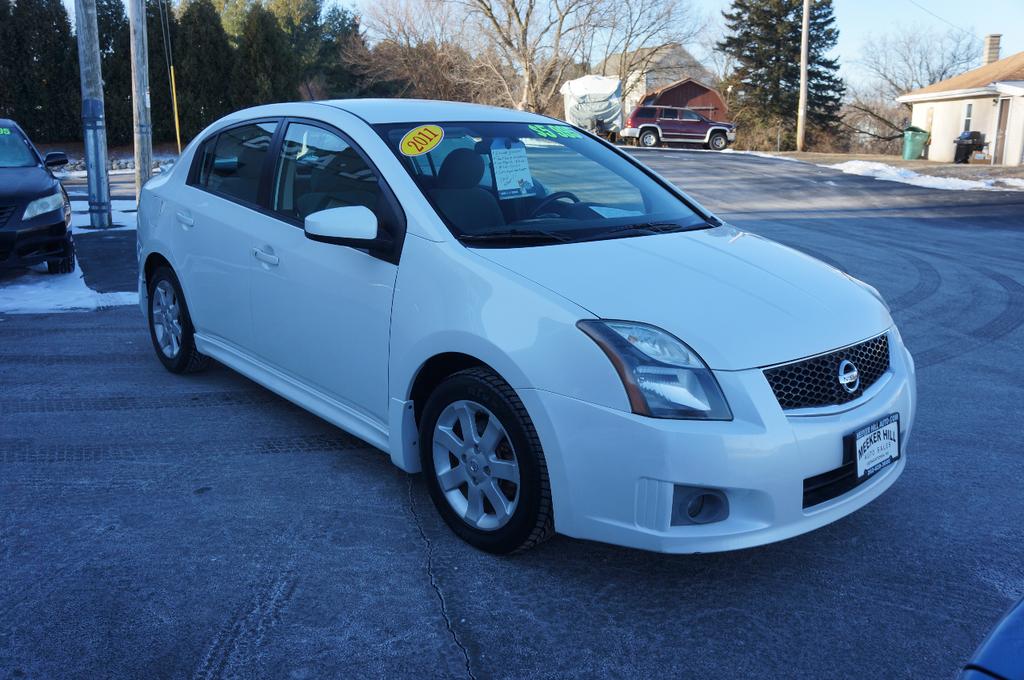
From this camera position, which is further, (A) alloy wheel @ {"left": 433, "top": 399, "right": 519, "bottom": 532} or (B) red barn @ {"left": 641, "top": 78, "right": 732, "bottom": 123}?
(B) red barn @ {"left": 641, "top": 78, "right": 732, "bottom": 123}

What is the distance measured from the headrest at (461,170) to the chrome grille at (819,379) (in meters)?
1.58

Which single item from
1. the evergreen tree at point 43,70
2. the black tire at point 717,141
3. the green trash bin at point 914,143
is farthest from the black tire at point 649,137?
the evergreen tree at point 43,70

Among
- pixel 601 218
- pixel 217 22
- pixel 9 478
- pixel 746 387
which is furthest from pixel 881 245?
pixel 217 22

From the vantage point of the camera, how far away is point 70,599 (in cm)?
304

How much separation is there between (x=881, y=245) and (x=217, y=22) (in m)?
28.1

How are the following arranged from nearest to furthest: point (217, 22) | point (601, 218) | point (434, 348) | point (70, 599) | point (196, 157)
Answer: point (70, 599)
point (434, 348)
point (601, 218)
point (196, 157)
point (217, 22)

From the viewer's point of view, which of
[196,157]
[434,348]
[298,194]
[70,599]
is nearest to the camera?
[70,599]

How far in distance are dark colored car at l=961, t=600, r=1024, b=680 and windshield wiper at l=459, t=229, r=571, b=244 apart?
7.34ft

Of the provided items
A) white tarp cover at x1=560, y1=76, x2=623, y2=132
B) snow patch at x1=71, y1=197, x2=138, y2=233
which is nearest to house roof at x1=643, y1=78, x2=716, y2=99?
white tarp cover at x1=560, y1=76, x2=623, y2=132

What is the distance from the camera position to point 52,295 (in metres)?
8.17

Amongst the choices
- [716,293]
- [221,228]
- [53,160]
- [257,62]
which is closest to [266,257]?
[221,228]

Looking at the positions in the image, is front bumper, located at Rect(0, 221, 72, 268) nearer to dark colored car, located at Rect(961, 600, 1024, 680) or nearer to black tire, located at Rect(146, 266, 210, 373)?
black tire, located at Rect(146, 266, 210, 373)

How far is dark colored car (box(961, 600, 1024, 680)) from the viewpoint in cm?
156

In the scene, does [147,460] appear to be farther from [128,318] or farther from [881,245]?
[881,245]
